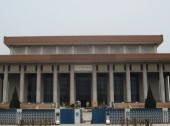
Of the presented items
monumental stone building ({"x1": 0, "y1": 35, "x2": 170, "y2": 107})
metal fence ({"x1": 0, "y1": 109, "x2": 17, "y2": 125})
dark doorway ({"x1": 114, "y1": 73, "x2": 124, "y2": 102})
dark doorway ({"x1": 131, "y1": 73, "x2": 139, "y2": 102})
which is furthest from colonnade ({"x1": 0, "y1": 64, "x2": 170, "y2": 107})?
metal fence ({"x1": 0, "y1": 109, "x2": 17, "y2": 125})

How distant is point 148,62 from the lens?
A: 43.4 meters

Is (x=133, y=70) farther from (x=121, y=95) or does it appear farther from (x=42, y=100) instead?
(x=42, y=100)

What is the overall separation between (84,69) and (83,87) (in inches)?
182

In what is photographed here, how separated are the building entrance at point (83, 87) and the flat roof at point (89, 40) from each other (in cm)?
547

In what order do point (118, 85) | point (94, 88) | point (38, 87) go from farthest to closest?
point (118, 85) < point (38, 87) < point (94, 88)

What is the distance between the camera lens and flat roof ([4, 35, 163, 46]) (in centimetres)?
4741

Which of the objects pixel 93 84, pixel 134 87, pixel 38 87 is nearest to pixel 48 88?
pixel 38 87

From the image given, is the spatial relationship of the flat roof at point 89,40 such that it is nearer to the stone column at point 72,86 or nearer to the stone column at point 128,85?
the stone column at point 72,86

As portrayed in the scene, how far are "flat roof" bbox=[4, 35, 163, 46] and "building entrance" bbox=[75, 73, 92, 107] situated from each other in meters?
5.47

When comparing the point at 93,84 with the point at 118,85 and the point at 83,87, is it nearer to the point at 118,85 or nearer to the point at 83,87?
the point at 83,87

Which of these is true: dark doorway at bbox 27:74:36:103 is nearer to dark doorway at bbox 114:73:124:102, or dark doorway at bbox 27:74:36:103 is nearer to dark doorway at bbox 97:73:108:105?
dark doorway at bbox 97:73:108:105

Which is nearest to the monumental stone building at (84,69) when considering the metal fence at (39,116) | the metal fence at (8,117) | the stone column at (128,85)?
the stone column at (128,85)

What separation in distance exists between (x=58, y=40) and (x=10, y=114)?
25964mm

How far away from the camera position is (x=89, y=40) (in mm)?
47281
